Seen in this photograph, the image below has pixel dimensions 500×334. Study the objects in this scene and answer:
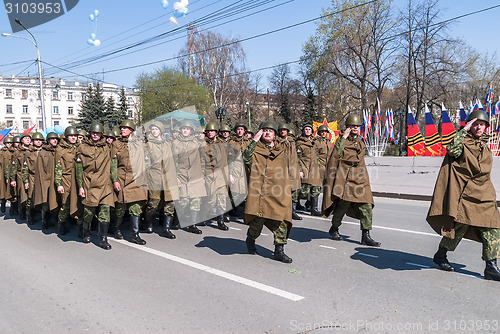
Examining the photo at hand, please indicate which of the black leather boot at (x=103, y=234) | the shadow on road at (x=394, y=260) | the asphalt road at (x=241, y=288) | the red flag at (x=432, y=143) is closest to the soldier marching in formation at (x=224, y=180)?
the black leather boot at (x=103, y=234)

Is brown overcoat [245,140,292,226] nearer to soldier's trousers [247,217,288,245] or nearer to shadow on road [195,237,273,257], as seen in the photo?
soldier's trousers [247,217,288,245]

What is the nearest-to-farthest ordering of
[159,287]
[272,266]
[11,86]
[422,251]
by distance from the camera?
[159,287] → [272,266] → [422,251] → [11,86]

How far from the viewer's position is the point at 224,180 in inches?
325

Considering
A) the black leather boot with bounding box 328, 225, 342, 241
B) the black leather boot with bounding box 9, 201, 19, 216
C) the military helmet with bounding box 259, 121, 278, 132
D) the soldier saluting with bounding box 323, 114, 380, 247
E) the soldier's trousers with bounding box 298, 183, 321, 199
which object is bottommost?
the black leather boot with bounding box 9, 201, 19, 216

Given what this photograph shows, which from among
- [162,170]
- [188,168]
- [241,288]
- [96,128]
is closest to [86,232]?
[162,170]

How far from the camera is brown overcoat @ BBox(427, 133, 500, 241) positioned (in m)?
4.83

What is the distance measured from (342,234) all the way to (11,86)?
3814 inches

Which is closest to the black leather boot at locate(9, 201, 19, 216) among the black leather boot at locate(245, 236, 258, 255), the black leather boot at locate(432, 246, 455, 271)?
the black leather boot at locate(245, 236, 258, 255)

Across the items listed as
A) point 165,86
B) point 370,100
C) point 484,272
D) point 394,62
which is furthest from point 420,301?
point 165,86

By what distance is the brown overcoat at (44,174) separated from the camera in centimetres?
845

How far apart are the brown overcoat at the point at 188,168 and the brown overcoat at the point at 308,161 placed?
8.73 feet

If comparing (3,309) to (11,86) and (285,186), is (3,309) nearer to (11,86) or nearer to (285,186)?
(285,186)

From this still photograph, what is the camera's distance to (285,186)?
5.80 metres

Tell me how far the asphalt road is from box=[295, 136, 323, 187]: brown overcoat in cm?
245
